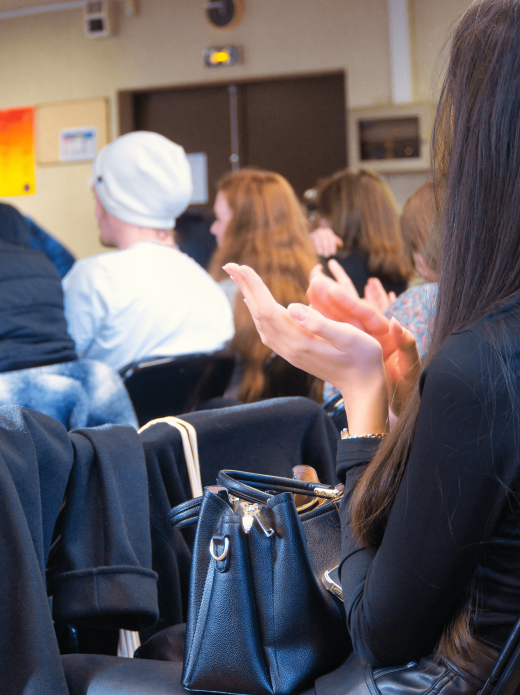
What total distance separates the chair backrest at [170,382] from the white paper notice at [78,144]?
376cm

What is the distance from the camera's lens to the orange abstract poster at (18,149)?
555 centimetres

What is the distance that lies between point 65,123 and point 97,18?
752 mm

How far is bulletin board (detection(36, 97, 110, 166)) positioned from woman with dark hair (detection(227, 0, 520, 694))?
4.86 m

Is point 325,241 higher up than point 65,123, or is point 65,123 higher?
point 65,123

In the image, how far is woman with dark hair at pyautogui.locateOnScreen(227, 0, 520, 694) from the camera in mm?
656

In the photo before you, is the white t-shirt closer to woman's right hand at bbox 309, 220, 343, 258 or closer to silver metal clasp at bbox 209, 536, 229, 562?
woman's right hand at bbox 309, 220, 343, 258

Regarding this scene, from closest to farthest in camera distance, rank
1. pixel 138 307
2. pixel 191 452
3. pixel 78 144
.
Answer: pixel 191 452, pixel 138 307, pixel 78 144

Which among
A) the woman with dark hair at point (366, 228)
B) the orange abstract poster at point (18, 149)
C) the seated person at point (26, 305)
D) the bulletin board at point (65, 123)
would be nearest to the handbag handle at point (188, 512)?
the seated person at point (26, 305)

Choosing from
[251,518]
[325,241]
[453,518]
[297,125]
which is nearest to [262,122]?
[297,125]

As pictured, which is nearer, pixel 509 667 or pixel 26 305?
pixel 509 667

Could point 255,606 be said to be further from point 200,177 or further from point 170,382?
point 200,177

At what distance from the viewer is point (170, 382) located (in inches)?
74.4

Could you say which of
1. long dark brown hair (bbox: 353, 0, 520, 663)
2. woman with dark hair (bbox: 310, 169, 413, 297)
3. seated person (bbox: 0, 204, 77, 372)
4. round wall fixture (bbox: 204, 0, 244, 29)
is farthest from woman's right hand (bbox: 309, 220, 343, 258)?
long dark brown hair (bbox: 353, 0, 520, 663)

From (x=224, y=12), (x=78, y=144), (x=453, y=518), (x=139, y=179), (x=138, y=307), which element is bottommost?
(x=453, y=518)
